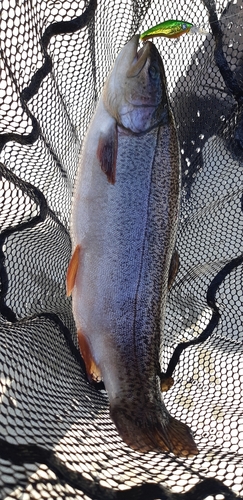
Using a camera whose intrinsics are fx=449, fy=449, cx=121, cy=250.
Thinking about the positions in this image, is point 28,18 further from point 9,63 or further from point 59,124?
point 59,124

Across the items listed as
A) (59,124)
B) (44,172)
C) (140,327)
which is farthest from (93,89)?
(140,327)

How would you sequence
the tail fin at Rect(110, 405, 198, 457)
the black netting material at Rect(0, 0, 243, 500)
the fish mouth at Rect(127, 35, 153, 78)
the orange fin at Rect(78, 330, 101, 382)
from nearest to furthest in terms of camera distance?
the black netting material at Rect(0, 0, 243, 500), the tail fin at Rect(110, 405, 198, 457), the orange fin at Rect(78, 330, 101, 382), the fish mouth at Rect(127, 35, 153, 78)

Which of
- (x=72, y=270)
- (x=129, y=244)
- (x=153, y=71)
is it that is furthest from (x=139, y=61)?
(x=72, y=270)

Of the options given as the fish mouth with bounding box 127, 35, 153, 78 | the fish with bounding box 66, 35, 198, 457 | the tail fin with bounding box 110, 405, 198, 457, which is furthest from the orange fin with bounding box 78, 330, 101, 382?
the fish mouth with bounding box 127, 35, 153, 78

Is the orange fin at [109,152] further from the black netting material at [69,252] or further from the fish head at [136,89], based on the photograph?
the black netting material at [69,252]

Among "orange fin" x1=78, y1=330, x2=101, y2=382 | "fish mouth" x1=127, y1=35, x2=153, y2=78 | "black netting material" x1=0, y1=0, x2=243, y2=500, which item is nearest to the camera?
"black netting material" x1=0, y1=0, x2=243, y2=500

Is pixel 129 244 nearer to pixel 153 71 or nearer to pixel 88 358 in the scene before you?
pixel 88 358

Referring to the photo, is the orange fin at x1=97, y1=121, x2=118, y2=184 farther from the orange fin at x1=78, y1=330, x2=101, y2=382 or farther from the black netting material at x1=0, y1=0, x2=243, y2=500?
the orange fin at x1=78, y1=330, x2=101, y2=382
